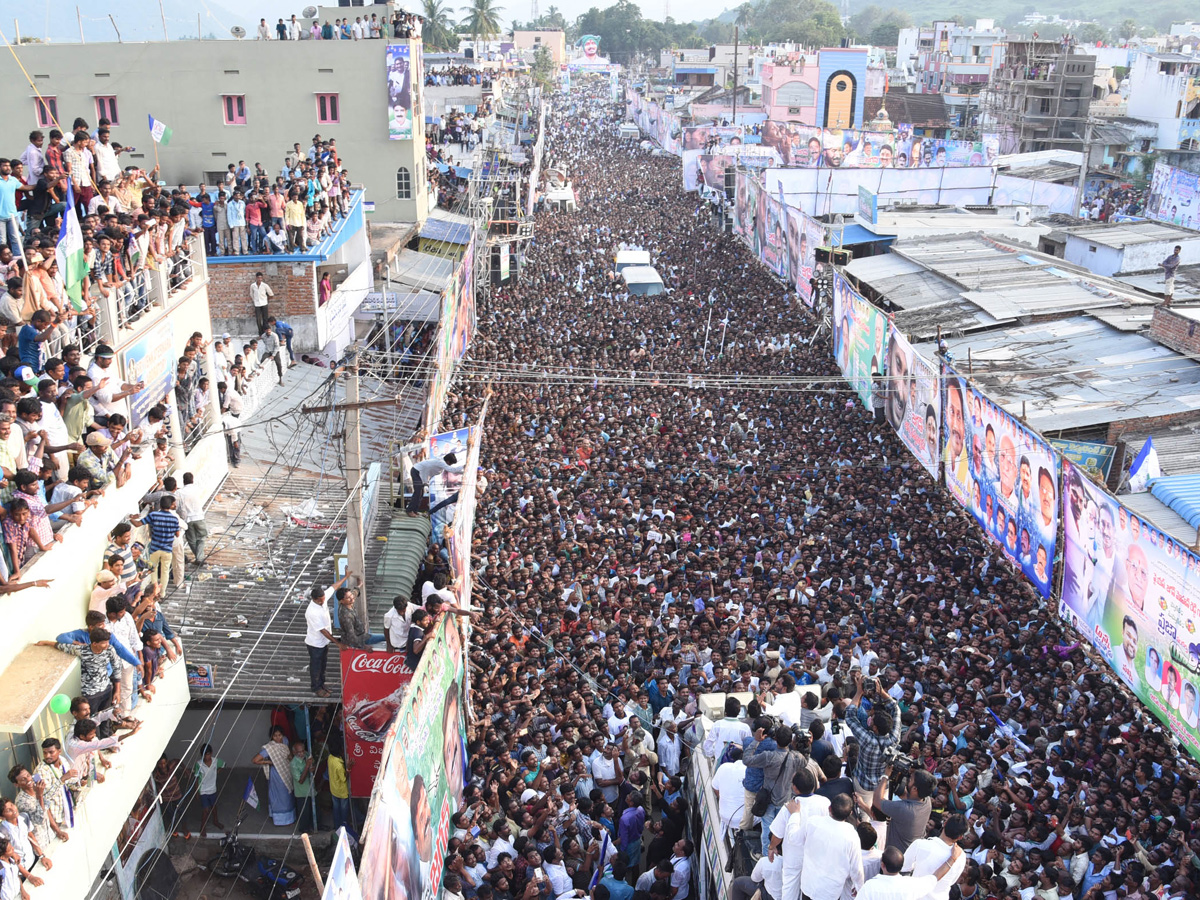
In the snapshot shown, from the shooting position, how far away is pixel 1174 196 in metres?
41.7

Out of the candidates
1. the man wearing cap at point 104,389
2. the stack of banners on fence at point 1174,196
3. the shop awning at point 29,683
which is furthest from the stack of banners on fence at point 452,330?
the stack of banners on fence at point 1174,196

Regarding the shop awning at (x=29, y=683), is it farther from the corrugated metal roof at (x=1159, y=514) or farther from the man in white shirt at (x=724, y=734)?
the corrugated metal roof at (x=1159, y=514)

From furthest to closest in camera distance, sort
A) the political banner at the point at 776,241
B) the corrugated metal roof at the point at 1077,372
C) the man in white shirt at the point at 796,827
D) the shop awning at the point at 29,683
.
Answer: the political banner at the point at 776,241 < the corrugated metal roof at the point at 1077,372 < the shop awning at the point at 29,683 < the man in white shirt at the point at 796,827

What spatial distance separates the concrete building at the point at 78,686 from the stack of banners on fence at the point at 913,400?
11481 mm

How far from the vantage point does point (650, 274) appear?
3225 cm

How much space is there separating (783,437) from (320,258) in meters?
8.95

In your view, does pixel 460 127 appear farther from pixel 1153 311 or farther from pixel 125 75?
pixel 1153 311

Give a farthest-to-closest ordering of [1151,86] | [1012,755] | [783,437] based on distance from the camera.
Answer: [1151,86] < [783,437] < [1012,755]

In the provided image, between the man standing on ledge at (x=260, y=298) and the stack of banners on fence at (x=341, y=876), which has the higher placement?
the man standing on ledge at (x=260, y=298)

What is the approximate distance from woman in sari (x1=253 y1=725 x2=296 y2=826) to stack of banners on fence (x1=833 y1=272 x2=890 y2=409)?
1305cm

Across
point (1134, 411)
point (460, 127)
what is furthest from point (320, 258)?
point (460, 127)

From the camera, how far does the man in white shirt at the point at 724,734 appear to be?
8641 mm

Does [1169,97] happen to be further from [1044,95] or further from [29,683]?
[29,683]

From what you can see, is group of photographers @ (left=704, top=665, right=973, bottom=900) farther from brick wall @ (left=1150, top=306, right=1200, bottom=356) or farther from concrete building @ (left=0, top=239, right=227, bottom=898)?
brick wall @ (left=1150, top=306, right=1200, bottom=356)
